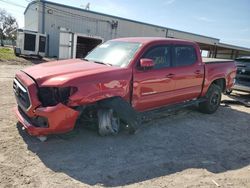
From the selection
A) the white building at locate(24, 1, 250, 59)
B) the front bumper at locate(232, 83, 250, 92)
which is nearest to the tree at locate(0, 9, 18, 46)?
the white building at locate(24, 1, 250, 59)

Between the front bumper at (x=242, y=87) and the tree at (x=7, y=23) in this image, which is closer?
the front bumper at (x=242, y=87)

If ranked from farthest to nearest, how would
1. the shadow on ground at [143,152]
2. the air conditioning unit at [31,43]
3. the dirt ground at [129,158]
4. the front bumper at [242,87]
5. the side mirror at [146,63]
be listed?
1. the air conditioning unit at [31,43]
2. the front bumper at [242,87]
3. the side mirror at [146,63]
4. the shadow on ground at [143,152]
5. the dirt ground at [129,158]

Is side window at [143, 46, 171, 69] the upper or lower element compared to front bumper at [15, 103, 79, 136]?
upper

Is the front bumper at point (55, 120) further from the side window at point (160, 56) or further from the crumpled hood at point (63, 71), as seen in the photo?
the side window at point (160, 56)

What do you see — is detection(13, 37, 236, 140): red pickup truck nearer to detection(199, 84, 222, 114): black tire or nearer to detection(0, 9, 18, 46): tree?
detection(199, 84, 222, 114): black tire

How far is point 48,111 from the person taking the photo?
4.32 m

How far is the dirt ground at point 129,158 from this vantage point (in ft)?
12.5

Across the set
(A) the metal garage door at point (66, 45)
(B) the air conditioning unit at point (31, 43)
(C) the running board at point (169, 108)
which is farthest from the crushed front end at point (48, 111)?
(B) the air conditioning unit at point (31, 43)

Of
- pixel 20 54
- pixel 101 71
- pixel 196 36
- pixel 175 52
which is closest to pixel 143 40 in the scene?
pixel 175 52

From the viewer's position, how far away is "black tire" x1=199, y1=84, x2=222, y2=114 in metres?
7.72

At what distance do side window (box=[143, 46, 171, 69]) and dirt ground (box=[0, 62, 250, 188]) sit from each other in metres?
1.36

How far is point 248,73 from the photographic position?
34.6 feet

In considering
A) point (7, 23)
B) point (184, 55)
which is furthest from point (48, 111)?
point (7, 23)

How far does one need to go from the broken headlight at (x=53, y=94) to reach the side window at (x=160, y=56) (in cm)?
187
